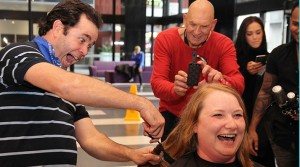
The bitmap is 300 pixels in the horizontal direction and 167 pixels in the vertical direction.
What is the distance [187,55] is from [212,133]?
823 millimetres

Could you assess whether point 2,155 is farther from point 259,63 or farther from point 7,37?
point 7,37

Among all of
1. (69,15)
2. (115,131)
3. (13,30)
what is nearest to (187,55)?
(69,15)

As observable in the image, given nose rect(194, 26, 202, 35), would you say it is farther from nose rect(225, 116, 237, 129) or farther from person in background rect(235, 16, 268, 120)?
person in background rect(235, 16, 268, 120)

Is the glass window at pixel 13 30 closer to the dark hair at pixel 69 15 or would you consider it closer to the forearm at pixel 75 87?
the dark hair at pixel 69 15

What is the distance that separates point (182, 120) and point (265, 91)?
47.1 inches

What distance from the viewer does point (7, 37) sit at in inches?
682

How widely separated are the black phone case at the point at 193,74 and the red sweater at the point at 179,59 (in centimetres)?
24

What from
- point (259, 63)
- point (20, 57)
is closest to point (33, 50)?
point (20, 57)

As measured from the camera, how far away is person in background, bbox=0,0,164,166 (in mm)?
1314

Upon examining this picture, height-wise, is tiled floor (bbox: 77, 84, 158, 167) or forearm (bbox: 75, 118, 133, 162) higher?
forearm (bbox: 75, 118, 133, 162)

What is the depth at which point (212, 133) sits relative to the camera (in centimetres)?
172

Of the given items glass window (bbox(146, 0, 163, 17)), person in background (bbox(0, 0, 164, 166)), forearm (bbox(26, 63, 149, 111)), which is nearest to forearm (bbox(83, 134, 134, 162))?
person in background (bbox(0, 0, 164, 166))

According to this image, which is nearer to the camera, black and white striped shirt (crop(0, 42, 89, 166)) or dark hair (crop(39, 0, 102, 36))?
black and white striped shirt (crop(0, 42, 89, 166))

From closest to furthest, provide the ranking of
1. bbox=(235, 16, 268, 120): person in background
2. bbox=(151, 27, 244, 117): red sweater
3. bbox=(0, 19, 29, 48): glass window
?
bbox=(151, 27, 244, 117): red sweater
bbox=(235, 16, 268, 120): person in background
bbox=(0, 19, 29, 48): glass window
